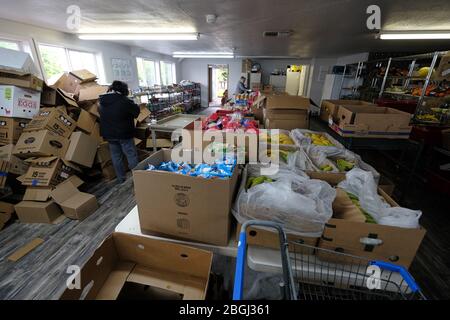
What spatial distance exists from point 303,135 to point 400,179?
8.24ft

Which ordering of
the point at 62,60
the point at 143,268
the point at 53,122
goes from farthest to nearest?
the point at 62,60 → the point at 53,122 → the point at 143,268

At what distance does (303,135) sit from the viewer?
2.01 meters

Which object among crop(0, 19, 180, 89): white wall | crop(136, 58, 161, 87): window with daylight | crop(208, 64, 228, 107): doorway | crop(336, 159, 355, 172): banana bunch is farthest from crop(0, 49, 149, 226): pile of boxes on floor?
crop(208, 64, 228, 107): doorway

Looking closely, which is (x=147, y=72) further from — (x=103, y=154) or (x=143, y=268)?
(x=143, y=268)

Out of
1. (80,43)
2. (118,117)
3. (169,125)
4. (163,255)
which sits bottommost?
(163,255)

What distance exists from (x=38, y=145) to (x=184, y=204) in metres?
2.52

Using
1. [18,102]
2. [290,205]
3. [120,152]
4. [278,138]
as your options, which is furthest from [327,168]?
[18,102]

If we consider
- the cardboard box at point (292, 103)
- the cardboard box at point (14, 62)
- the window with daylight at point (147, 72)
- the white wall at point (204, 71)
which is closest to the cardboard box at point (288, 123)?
the cardboard box at point (292, 103)

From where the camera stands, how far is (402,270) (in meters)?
0.75

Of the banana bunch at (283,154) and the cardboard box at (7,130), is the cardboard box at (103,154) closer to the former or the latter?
the cardboard box at (7,130)

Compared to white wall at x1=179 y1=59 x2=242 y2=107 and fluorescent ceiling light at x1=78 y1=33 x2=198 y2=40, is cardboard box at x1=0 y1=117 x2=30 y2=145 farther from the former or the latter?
white wall at x1=179 y1=59 x2=242 y2=107

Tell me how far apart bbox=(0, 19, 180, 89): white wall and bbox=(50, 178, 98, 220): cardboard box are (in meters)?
2.62

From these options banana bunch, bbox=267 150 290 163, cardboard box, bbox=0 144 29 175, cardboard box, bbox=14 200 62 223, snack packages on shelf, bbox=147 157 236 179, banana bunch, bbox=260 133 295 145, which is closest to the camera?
snack packages on shelf, bbox=147 157 236 179

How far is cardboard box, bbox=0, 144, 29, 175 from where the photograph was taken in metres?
2.37
